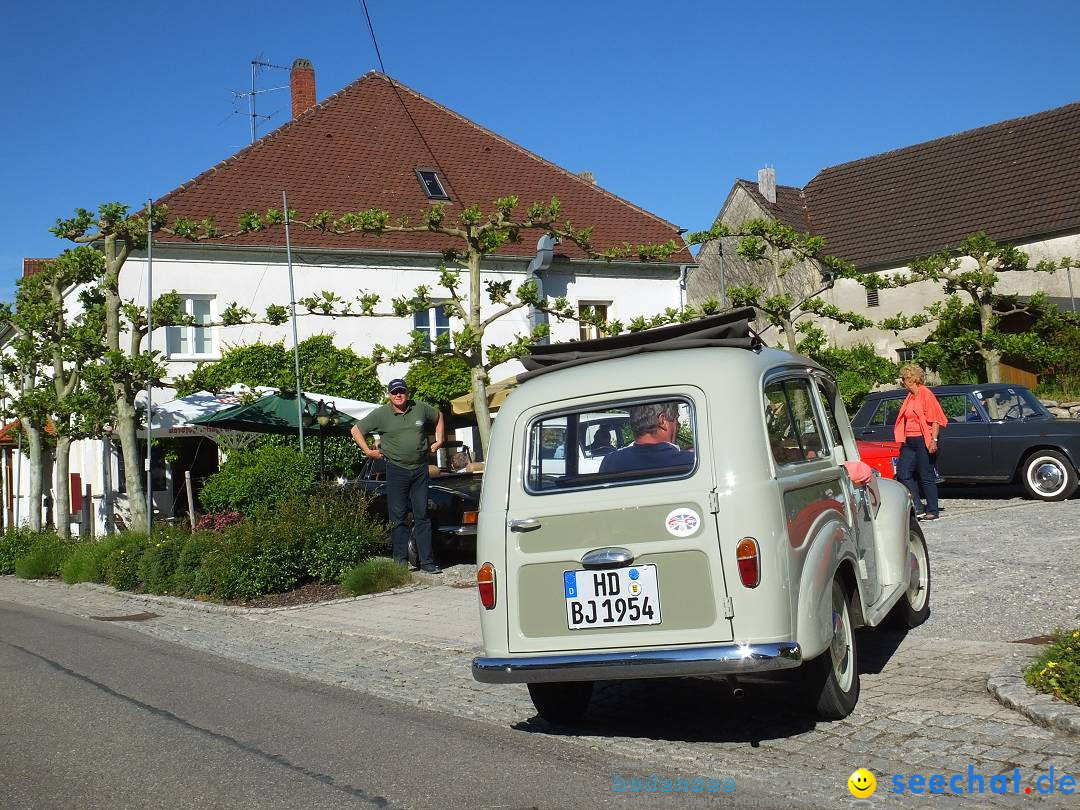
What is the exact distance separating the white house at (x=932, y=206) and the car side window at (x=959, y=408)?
15.8m

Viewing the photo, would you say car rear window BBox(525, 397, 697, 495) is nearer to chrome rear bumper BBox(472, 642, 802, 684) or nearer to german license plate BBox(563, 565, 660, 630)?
german license plate BBox(563, 565, 660, 630)

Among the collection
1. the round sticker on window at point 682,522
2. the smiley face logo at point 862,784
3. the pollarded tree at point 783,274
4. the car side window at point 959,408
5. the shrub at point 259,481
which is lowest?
the smiley face logo at point 862,784

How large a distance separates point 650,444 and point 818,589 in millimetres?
1094

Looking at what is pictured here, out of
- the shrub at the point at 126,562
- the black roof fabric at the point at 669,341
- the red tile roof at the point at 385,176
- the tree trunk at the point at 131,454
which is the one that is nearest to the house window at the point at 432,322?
the red tile roof at the point at 385,176

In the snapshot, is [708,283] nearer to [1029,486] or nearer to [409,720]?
[1029,486]

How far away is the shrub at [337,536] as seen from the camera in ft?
43.3

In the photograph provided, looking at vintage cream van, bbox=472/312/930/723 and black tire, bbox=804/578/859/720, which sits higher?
vintage cream van, bbox=472/312/930/723

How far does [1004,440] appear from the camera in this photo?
16172mm

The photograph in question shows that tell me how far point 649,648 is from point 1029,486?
12174 millimetres

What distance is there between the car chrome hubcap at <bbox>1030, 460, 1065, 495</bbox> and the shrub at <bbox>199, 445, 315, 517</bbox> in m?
10.4

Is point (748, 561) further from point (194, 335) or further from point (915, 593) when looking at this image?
point (194, 335)

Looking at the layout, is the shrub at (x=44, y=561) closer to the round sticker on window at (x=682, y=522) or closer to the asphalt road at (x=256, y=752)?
the asphalt road at (x=256, y=752)

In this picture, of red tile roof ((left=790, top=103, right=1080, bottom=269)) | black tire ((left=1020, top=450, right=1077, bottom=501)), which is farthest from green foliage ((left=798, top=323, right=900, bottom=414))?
red tile roof ((left=790, top=103, right=1080, bottom=269))

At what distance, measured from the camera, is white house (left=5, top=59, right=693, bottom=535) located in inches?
1041
